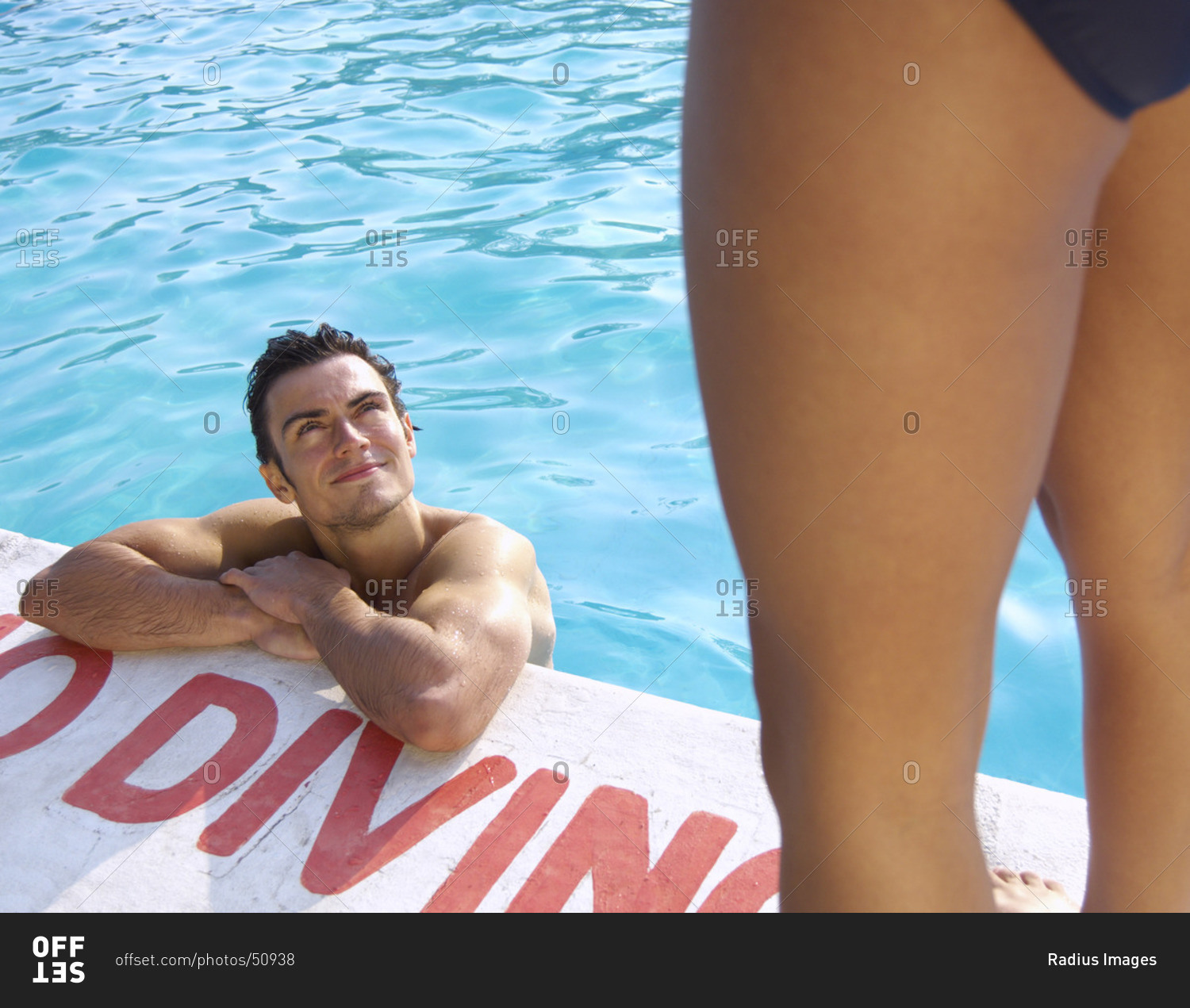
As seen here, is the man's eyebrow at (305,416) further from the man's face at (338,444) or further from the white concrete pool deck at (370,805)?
the white concrete pool deck at (370,805)

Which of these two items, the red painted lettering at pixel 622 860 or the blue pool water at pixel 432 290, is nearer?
the red painted lettering at pixel 622 860

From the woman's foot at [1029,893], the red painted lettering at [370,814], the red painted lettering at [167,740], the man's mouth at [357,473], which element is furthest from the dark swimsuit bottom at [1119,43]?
the man's mouth at [357,473]

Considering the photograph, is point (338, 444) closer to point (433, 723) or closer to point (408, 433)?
point (408, 433)

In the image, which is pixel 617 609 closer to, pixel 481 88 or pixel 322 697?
pixel 322 697

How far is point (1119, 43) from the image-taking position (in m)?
0.55

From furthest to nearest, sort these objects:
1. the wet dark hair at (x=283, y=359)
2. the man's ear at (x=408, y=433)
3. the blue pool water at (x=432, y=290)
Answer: the blue pool water at (x=432, y=290), the man's ear at (x=408, y=433), the wet dark hair at (x=283, y=359)

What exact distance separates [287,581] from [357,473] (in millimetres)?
407

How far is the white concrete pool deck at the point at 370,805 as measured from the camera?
78.0 inches

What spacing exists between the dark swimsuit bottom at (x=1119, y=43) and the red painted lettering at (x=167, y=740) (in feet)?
7.28

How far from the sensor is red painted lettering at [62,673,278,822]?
2250 mm

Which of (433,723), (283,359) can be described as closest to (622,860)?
(433,723)

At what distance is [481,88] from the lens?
26.0 feet
